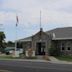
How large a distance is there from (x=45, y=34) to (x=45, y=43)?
1612 millimetres

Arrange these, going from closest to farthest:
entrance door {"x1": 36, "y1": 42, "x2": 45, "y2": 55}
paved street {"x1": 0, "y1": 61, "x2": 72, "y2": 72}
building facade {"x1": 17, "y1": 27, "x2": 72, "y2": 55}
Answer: paved street {"x1": 0, "y1": 61, "x2": 72, "y2": 72}
building facade {"x1": 17, "y1": 27, "x2": 72, "y2": 55}
entrance door {"x1": 36, "y1": 42, "x2": 45, "y2": 55}

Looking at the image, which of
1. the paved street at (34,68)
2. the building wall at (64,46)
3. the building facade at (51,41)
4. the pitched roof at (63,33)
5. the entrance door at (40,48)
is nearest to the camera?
the paved street at (34,68)

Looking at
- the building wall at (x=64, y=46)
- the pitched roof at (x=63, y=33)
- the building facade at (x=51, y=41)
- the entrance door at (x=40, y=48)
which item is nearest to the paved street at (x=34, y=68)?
the building wall at (x=64, y=46)

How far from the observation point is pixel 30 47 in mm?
63062

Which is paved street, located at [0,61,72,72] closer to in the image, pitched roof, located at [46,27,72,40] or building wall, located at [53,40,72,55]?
building wall, located at [53,40,72,55]

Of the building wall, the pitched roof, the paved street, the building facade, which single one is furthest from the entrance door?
the paved street

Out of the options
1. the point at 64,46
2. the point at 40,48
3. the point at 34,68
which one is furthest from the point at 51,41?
the point at 34,68

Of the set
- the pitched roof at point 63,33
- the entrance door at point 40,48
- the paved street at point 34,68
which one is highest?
the pitched roof at point 63,33

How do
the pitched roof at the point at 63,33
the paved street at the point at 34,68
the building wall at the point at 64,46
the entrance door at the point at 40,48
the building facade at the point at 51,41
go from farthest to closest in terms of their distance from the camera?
the entrance door at the point at 40,48 → the pitched roof at the point at 63,33 → the building facade at the point at 51,41 → the building wall at the point at 64,46 → the paved street at the point at 34,68

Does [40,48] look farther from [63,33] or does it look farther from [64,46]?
[63,33]

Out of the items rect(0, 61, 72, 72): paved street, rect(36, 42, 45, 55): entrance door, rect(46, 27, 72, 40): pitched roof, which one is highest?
rect(46, 27, 72, 40): pitched roof

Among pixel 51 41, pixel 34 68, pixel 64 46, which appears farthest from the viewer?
pixel 51 41

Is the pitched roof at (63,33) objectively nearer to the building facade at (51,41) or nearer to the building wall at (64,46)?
the building facade at (51,41)

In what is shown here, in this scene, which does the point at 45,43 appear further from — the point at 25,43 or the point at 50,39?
the point at 25,43
